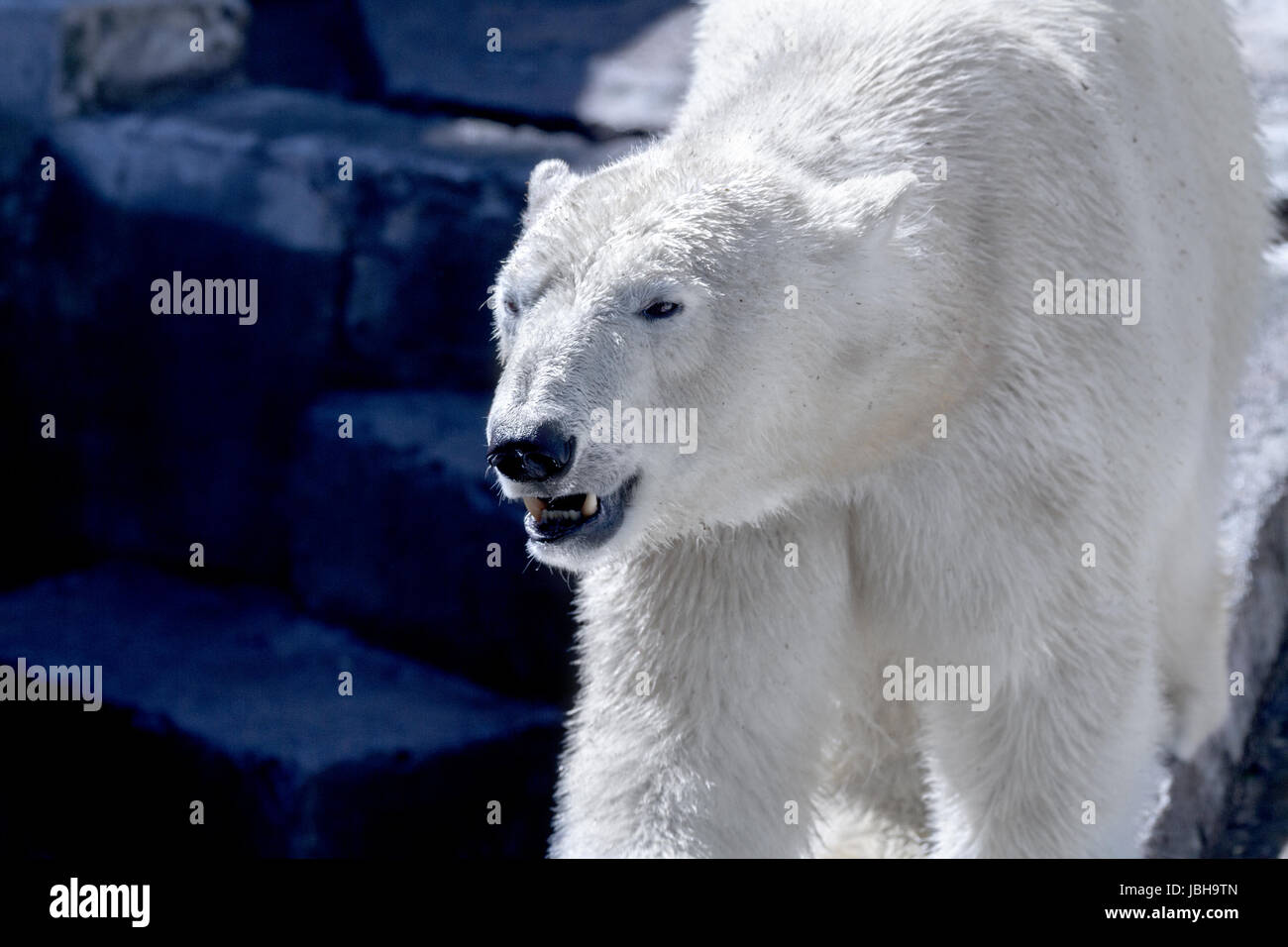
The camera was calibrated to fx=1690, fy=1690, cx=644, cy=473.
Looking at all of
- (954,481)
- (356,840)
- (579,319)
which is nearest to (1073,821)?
(954,481)

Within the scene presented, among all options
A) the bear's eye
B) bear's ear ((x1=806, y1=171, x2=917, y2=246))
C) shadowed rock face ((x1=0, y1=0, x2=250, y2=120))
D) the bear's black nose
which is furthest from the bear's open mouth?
shadowed rock face ((x1=0, y1=0, x2=250, y2=120))

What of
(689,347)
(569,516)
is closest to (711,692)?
(569,516)

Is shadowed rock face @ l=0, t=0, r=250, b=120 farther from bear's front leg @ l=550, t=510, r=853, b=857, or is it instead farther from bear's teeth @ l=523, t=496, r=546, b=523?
bear's teeth @ l=523, t=496, r=546, b=523

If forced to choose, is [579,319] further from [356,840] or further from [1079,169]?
[356,840]

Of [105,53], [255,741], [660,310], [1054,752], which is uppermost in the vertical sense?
[105,53]

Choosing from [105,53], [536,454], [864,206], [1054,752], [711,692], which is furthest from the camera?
[105,53]

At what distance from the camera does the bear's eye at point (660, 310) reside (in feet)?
7.74

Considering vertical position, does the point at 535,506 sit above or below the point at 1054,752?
above

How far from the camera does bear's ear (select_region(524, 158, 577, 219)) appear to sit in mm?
2721

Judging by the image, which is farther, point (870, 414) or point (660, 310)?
point (870, 414)

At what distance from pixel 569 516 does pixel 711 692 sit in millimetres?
524

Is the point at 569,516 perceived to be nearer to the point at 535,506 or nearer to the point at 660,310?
the point at 535,506

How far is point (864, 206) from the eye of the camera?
2.46 m

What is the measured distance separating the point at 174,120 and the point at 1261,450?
3.64m
